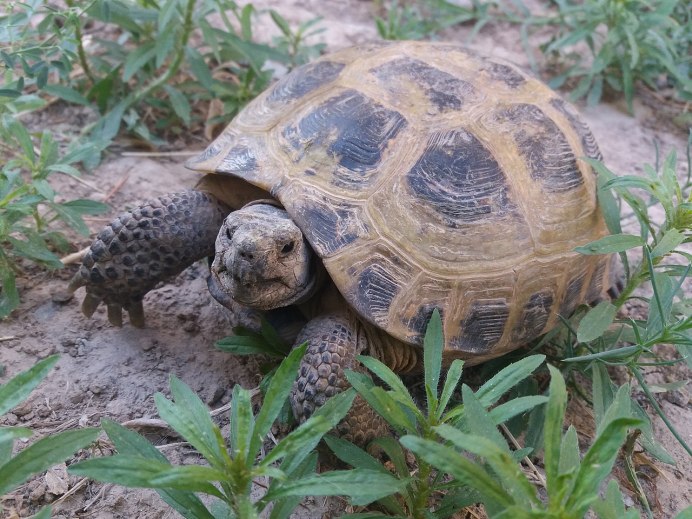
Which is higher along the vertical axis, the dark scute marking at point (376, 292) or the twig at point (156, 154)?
the dark scute marking at point (376, 292)

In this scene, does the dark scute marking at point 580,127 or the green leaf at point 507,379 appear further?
the dark scute marking at point 580,127

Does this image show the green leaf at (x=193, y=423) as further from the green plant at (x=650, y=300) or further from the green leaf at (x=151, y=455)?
the green plant at (x=650, y=300)

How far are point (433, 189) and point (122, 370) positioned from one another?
56.6 inches

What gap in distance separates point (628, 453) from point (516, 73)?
5.65 feet

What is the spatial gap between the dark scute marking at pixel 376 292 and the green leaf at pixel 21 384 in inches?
40.7

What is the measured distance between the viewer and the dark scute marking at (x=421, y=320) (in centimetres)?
229

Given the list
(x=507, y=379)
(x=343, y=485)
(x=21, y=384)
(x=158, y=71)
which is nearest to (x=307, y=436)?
(x=343, y=485)

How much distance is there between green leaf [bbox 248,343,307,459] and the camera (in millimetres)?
1719

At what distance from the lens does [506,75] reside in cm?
287

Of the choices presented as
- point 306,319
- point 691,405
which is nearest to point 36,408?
point 306,319

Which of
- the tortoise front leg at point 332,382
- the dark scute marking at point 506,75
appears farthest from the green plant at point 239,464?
the dark scute marking at point 506,75

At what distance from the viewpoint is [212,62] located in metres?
4.36

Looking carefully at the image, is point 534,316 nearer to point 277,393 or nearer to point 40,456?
point 277,393

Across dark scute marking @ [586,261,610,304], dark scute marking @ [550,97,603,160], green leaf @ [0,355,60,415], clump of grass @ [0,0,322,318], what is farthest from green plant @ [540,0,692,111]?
green leaf @ [0,355,60,415]
